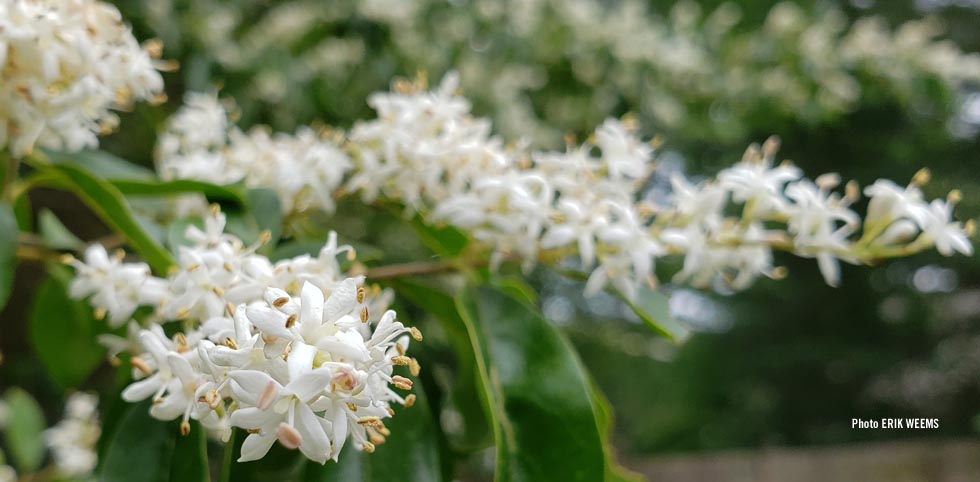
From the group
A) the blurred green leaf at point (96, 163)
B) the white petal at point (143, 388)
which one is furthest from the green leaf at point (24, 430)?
the white petal at point (143, 388)

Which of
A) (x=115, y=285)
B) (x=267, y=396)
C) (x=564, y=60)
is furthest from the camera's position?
(x=564, y=60)

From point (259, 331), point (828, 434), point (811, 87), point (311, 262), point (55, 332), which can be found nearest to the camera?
point (259, 331)

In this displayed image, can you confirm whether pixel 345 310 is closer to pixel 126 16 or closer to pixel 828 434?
pixel 126 16

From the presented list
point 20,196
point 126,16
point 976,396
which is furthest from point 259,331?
point 976,396

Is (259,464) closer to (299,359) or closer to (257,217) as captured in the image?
(257,217)

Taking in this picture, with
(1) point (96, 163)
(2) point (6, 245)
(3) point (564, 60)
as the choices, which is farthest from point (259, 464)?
(3) point (564, 60)

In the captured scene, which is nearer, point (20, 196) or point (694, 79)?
point (20, 196)

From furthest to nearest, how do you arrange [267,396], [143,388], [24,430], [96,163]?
[24,430] < [96,163] < [143,388] < [267,396]
